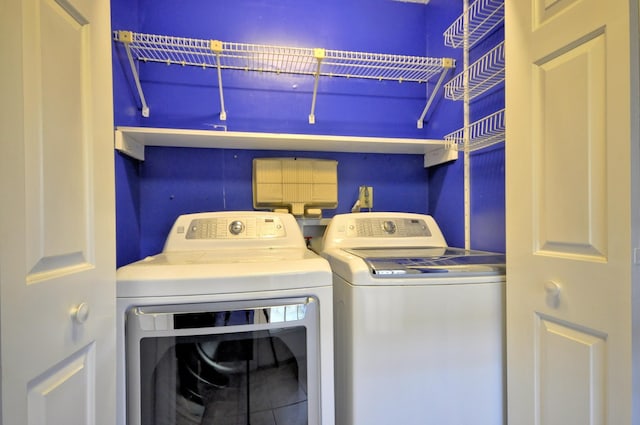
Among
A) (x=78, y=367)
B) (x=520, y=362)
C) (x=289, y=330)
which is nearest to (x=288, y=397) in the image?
(x=289, y=330)

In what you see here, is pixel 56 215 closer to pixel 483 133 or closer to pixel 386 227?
pixel 386 227

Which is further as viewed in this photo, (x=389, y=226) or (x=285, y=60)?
(x=285, y=60)

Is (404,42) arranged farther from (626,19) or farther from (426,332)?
(426,332)

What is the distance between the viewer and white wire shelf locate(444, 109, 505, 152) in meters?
1.44

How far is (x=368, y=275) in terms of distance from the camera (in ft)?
3.55

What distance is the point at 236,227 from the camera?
157 cm

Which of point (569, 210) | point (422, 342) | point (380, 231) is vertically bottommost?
point (422, 342)

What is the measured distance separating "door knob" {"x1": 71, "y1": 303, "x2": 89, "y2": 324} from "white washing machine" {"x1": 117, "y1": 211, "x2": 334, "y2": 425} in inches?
8.5

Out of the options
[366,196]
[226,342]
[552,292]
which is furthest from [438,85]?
[226,342]

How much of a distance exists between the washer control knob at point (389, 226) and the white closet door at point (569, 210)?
0.68m

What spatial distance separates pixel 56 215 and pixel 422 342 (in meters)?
1.07

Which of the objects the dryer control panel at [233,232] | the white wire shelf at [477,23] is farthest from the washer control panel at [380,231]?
the white wire shelf at [477,23]

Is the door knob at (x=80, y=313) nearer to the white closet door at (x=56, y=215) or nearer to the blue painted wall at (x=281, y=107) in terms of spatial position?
the white closet door at (x=56, y=215)

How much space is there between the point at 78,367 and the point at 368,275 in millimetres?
793
